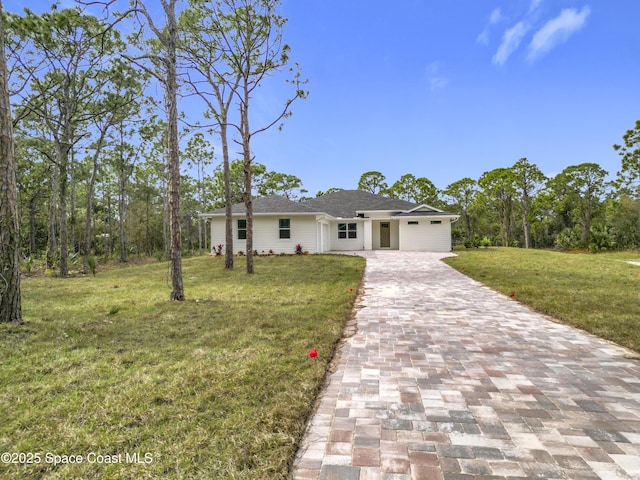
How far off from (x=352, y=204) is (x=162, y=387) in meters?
21.5

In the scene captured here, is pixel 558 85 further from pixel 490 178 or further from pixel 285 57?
pixel 490 178

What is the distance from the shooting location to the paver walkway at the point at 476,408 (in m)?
1.79

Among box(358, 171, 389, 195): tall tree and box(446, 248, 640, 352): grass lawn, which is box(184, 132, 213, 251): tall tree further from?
box(446, 248, 640, 352): grass lawn

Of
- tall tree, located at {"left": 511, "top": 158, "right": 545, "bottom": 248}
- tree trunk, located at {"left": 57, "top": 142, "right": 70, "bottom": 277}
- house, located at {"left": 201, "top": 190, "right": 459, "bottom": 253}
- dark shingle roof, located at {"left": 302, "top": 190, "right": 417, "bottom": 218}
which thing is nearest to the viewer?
tree trunk, located at {"left": 57, "top": 142, "right": 70, "bottom": 277}

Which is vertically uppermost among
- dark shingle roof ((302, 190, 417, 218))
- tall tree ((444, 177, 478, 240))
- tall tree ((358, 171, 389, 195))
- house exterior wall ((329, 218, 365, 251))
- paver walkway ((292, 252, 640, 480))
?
tall tree ((358, 171, 389, 195))

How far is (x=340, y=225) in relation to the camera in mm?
21734

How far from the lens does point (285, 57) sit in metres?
10.9

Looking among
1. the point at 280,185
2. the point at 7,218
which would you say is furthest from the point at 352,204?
the point at 7,218

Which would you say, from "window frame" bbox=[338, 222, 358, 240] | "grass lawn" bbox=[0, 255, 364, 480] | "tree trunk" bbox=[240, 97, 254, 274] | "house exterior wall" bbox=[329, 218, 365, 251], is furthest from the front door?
"grass lawn" bbox=[0, 255, 364, 480]

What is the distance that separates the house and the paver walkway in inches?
541

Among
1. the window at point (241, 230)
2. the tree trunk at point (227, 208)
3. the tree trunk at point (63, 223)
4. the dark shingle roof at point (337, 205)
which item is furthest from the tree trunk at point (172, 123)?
the window at point (241, 230)

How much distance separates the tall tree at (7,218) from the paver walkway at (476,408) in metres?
5.04

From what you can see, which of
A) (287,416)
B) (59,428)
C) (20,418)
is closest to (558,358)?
(287,416)

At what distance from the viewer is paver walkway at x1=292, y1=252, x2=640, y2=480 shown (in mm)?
1795
